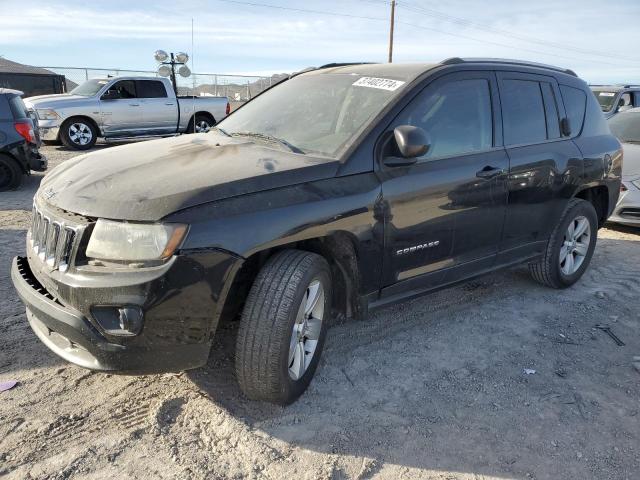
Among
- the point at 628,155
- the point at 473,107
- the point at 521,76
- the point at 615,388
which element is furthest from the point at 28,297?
the point at 628,155

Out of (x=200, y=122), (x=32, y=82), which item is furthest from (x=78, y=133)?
(x=32, y=82)

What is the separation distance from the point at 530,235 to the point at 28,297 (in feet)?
11.4

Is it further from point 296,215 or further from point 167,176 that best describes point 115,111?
point 296,215

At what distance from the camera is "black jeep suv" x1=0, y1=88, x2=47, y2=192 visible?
8117mm

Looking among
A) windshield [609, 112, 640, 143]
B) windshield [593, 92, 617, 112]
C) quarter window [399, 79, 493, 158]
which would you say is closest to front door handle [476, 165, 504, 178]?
quarter window [399, 79, 493, 158]

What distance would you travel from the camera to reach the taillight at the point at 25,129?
822 cm

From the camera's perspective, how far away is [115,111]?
13328 mm

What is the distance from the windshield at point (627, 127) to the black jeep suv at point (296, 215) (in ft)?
14.5

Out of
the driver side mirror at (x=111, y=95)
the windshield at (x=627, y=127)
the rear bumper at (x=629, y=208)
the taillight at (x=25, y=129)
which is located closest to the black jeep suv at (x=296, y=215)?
the rear bumper at (x=629, y=208)

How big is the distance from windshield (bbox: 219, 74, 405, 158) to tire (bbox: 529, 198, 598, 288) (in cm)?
A: 213

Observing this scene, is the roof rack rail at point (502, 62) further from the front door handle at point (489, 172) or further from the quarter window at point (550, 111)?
the front door handle at point (489, 172)

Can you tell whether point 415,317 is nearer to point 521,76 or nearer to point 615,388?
point 615,388

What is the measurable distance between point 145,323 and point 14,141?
7.26 m

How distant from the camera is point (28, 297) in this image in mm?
2662
